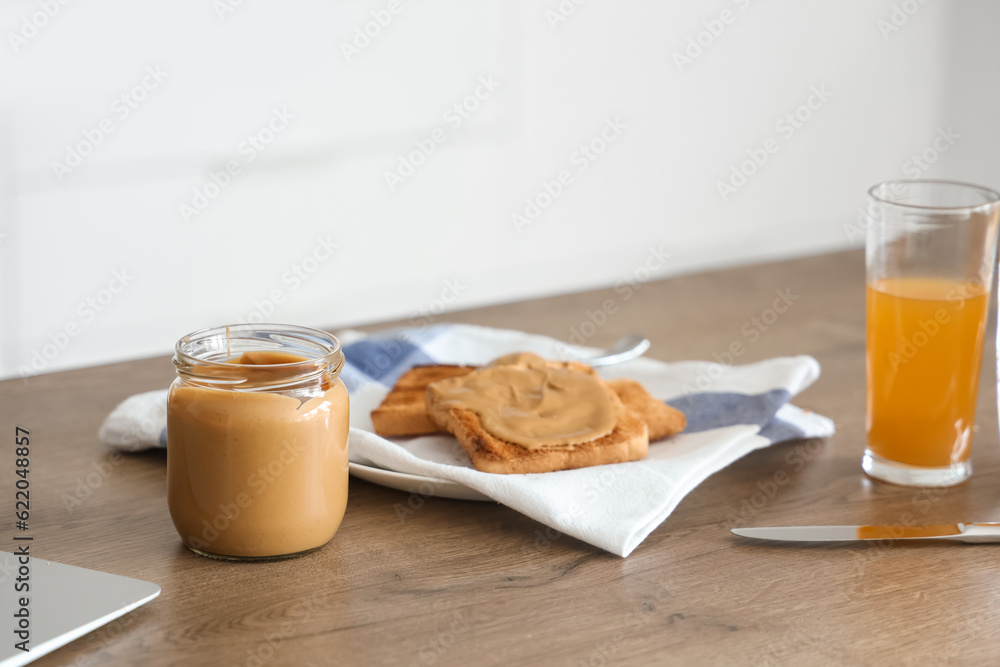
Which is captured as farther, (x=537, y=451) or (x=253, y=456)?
(x=537, y=451)

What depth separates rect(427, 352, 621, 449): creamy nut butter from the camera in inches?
37.7

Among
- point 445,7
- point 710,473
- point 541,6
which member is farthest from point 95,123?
point 710,473

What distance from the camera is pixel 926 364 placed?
991 millimetres

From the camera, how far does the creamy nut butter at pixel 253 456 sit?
80 cm

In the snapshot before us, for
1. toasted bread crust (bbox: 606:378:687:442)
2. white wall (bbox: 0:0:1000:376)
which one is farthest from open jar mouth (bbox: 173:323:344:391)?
white wall (bbox: 0:0:1000:376)

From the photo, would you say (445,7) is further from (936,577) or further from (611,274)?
(936,577)

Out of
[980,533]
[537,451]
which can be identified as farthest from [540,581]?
[980,533]

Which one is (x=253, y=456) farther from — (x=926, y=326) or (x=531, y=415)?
(x=926, y=326)

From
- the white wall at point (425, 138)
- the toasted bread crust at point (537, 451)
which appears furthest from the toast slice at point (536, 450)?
the white wall at point (425, 138)

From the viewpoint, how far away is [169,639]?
0.71 meters

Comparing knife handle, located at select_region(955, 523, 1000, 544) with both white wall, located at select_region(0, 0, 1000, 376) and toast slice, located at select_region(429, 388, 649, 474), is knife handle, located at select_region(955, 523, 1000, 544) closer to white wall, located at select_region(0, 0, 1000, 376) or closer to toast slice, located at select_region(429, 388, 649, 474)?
toast slice, located at select_region(429, 388, 649, 474)

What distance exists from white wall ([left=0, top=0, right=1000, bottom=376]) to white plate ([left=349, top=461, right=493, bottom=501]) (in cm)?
217

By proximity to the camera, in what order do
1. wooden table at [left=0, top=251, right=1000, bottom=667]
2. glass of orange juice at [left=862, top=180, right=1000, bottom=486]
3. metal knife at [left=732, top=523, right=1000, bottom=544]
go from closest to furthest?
wooden table at [left=0, top=251, right=1000, bottom=667] < metal knife at [left=732, top=523, right=1000, bottom=544] < glass of orange juice at [left=862, top=180, right=1000, bottom=486]

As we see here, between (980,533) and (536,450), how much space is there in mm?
398
